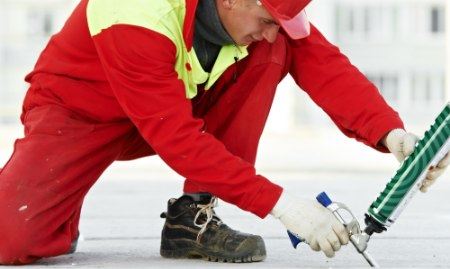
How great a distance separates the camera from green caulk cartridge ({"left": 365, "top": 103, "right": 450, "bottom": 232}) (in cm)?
415

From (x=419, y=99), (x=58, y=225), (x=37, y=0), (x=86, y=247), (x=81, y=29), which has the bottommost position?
(x=419, y=99)

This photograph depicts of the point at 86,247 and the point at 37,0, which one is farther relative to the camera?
the point at 37,0

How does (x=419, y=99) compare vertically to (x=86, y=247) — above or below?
below

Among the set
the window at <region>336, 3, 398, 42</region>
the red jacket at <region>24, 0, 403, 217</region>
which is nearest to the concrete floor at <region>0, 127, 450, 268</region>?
the red jacket at <region>24, 0, 403, 217</region>

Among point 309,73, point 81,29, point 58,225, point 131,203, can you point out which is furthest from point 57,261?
point 131,203

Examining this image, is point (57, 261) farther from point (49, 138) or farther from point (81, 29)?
point (81, 29)

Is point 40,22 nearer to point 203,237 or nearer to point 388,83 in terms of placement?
point 388,83

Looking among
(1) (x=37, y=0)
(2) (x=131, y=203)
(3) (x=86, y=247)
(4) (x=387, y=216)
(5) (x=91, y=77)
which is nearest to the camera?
(4) (x=387, y=216)

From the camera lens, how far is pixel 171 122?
4230 mm

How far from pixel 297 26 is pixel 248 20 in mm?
181

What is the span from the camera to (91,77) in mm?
4734

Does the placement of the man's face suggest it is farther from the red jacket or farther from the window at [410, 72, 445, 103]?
the window at [410, 72, 445, 103]

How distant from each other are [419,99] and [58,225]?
143 feet

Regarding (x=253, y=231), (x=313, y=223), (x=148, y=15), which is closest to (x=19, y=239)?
(x=148, y=15)
